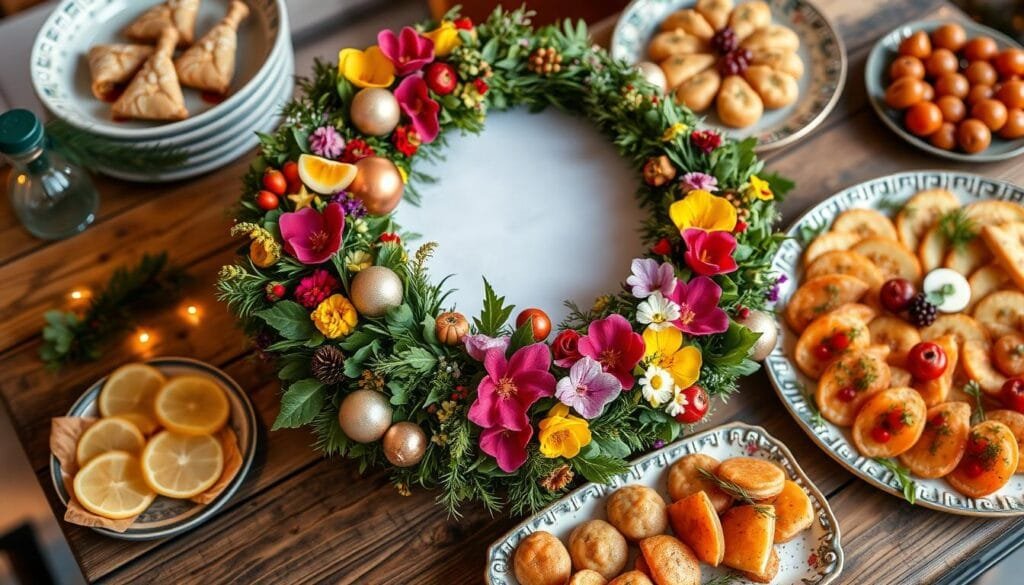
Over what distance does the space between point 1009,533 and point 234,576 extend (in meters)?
1.06

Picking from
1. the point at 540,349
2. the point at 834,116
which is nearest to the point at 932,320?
the point at 834,116

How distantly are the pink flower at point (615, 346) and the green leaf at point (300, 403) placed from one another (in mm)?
339

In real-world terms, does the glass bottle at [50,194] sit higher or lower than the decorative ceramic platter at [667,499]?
higher

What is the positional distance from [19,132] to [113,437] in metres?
0.44

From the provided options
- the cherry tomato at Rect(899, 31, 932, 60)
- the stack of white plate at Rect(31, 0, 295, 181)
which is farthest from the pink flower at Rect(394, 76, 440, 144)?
the cherry tomato at Rect(899, 31, 932, 60)

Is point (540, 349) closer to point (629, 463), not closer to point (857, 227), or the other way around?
point (629, 463)

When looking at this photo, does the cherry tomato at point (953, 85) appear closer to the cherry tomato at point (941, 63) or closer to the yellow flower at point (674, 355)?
the cherry tomato at point (941, 63)

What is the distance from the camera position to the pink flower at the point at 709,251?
1111 millimetres

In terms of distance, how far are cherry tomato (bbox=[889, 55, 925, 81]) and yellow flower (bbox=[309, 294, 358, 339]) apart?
1.06 meters

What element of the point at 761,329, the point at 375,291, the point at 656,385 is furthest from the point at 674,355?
the point at 375,291

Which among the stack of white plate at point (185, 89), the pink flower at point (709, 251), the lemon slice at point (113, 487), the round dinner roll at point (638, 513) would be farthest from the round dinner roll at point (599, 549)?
the stack of white plate at point (185, 89)

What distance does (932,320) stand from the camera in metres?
1.28

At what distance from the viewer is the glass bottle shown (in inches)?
51.0

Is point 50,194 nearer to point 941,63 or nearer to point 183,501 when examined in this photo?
point 183,501
